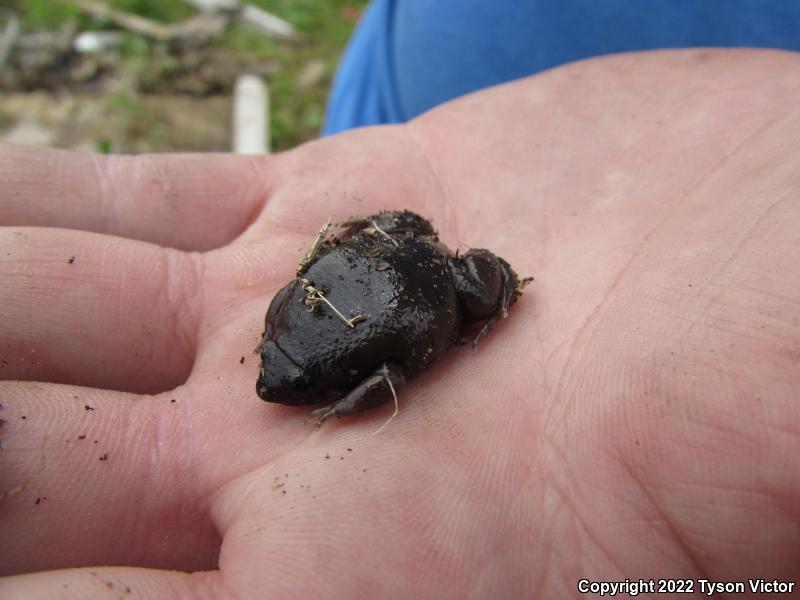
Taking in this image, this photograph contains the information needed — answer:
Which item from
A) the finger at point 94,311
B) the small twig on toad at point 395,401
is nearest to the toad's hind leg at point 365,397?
the small twig on toad at point 395,401

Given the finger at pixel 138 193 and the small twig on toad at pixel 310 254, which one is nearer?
the small twig on toad at pixel 310 254

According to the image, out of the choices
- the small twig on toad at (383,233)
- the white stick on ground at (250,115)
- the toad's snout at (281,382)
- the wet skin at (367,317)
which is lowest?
the white stick on ground at (250,115)

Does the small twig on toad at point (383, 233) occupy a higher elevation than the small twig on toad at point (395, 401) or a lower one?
higher

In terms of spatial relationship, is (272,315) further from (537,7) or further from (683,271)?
(537,7)

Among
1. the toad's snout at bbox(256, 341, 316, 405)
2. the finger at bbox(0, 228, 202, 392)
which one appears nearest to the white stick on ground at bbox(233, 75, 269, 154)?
the finger at bbox(0, 228, 202, 392)

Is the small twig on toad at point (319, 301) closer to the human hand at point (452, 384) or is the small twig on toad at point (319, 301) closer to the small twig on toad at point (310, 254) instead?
the small twig on toad at point (310, 254)

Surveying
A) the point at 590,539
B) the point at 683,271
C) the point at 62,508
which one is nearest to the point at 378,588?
the point at 590,539
